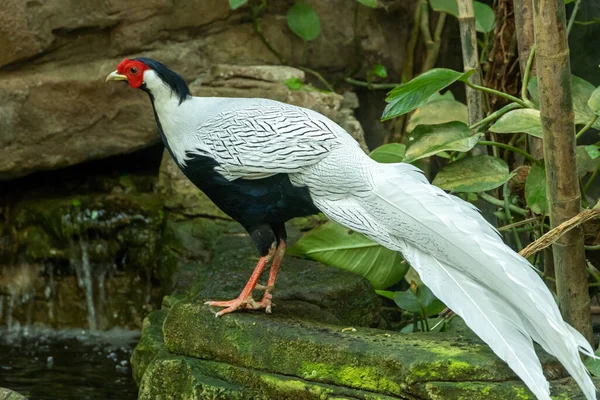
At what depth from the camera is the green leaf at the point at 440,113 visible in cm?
429

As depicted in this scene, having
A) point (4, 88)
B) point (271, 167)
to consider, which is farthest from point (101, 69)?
point (271, 167)

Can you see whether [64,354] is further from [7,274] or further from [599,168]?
[599,168]

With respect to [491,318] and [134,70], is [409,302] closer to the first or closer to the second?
[491,318]

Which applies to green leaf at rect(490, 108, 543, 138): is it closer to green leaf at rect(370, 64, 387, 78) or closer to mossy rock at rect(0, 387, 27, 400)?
mossy rock at rect(0, 387, 27, 400)

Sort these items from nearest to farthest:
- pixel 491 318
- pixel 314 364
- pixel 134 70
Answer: pixel 491 318 → pixel 314 364 → pixel 134 70

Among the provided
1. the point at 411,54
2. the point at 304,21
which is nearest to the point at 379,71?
the point at 411,54

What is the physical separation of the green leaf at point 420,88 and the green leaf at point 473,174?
11.6 inches

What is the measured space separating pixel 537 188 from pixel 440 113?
121cm

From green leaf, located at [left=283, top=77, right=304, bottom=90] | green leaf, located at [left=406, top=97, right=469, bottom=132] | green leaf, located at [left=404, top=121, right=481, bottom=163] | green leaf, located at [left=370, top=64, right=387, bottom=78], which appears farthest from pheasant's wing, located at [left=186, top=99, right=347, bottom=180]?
green leaf, located at [left=370, top=64, right=387, bottom=78]

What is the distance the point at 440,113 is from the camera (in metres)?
4.32

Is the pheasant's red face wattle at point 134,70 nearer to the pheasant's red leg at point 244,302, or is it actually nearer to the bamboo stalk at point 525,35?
the pheasant's red leg at point 244,302

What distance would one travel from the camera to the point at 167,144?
3.42 m

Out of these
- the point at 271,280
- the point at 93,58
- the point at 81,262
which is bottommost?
the point at 81,262

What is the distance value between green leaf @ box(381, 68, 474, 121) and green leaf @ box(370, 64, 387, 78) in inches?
79.8
